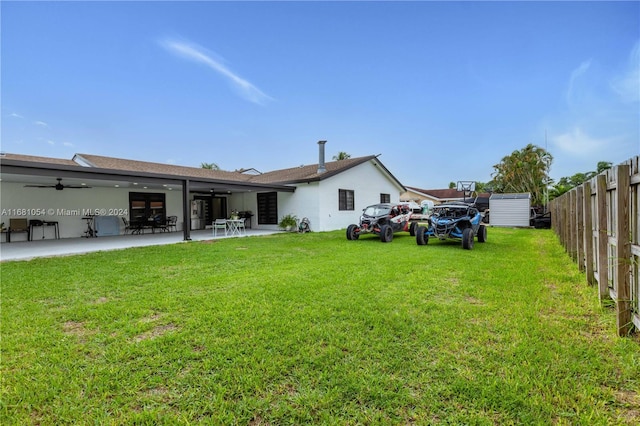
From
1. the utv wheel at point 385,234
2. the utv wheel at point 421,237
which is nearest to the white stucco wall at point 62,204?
the utv wheel at point 385,234

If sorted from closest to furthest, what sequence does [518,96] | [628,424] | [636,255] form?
[628,424] → [636,255] → [518,96]

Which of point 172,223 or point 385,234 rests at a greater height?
point 172,223

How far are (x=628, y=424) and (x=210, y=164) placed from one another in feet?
142

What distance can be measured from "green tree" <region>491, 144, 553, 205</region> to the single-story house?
22.7 m

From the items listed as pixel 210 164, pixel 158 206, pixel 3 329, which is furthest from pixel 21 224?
pixel 210 164

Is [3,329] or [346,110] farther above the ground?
[346,110]

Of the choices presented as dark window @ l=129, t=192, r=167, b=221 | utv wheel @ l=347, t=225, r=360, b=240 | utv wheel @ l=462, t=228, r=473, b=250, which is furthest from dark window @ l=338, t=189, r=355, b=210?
dark window @ l=129, t=192, r=167, b=221

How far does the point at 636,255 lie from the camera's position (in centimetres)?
253

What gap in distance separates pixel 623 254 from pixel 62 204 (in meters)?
16.9

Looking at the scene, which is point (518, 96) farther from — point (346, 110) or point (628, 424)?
point (628, 424)

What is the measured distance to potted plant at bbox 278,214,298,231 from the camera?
14.7m

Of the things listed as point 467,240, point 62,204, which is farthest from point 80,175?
point 467,240

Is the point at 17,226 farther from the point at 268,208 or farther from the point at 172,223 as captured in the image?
the point at 268,208

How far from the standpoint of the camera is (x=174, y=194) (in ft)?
51.8
